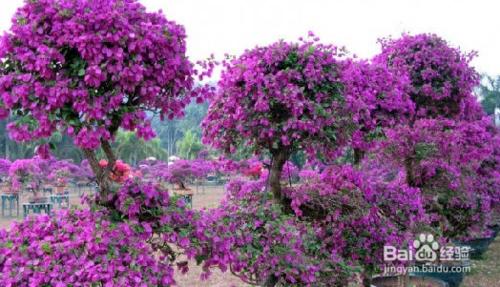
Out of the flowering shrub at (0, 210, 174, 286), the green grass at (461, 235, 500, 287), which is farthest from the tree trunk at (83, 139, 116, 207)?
the green grass at (461, 235, 500, 287)

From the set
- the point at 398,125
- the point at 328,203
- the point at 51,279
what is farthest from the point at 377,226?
the point at 51,279

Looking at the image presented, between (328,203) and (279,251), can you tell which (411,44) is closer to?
(328,203)

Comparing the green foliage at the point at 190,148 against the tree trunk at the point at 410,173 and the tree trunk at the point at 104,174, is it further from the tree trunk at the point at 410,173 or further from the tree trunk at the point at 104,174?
the tree trunk at the point at 104,174

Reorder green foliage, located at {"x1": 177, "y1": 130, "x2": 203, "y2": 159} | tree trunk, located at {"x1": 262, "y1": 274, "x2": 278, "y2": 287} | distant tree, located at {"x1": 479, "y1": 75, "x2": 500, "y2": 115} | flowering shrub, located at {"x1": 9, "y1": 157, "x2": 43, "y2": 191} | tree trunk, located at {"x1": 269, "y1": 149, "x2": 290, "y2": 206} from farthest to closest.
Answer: green foliage, located at {"x1": 177, "y1": 130, "x2": 203, "y2": 159} < distant tree, located at {"x1": 479, "y1": 75, "x2": 500, "y2": 115} < flowering shrub, located at {"x1": 9, "y1": 157, "x2": 43, "y2": 191} < tree trunk, located at {"x1": 269, "y1": 149, "x2": 290, "y2": 206} < tree trunk, located at {"x1": 262, "y1": 274, "x2": 278, "y2": 287}

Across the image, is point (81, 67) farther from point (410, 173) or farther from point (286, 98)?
point (410, 173)

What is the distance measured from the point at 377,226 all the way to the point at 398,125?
120 cm

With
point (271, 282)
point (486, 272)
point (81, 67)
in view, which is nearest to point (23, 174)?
point (486, 272)

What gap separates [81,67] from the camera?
232cm

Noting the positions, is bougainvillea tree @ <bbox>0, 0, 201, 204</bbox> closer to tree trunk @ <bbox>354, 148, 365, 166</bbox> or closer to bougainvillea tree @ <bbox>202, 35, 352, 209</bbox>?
bougainvillea tree @ <bbox>202, 35, 352, 209</bbox>

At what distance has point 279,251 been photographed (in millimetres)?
3047

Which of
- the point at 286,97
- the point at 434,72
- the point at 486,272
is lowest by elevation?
the point at 486,272

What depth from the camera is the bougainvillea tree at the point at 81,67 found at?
228 cm

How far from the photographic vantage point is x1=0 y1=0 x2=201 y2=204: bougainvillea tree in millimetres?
2275

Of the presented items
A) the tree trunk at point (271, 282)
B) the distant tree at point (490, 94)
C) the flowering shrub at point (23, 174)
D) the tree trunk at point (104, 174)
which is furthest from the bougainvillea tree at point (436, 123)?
the distant tree at point (490, 94)
